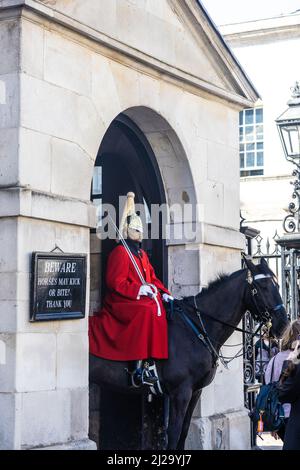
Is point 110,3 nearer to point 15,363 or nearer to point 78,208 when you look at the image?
point 78,208

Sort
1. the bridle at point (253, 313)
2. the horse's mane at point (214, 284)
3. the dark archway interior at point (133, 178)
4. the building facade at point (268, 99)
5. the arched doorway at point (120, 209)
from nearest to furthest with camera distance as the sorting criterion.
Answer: the bridle at point (253, 313) < the horse's mane at point (214, 284) < the arched doorway at point (120, 209) < the dark archway interior at point (133, 178) < the building facade at point (268, 99)

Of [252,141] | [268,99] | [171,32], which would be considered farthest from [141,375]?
[252,141]

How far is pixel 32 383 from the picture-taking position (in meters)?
8.31

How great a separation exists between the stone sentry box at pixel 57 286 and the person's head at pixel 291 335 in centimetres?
198

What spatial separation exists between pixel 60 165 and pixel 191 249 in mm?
2725

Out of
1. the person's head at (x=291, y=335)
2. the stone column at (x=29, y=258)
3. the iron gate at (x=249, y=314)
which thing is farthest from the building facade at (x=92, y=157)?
the person's head at (x=291, y=335)

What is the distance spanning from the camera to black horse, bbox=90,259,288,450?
9656 mm

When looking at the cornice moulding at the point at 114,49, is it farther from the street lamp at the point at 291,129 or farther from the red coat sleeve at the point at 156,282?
the red coat sleeve at the point at 156,282

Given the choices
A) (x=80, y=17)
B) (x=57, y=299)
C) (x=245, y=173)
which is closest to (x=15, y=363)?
(x=57, y=299)

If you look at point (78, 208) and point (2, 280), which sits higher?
point (78, 208)

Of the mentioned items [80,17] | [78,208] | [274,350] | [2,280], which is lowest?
[274,350]

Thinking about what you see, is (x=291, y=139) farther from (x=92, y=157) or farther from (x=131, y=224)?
(x=92, y=157)

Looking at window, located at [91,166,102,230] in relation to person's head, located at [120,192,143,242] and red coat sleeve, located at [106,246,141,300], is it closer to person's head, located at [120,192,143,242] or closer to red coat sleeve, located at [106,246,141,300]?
person's head, located at [120,192,143,242]

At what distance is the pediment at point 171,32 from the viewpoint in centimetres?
959
